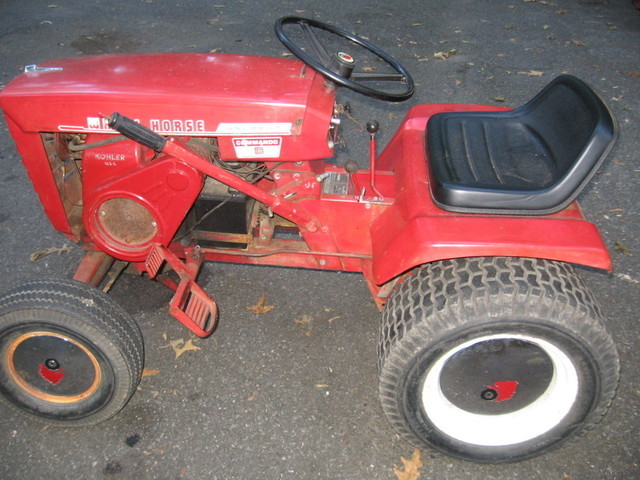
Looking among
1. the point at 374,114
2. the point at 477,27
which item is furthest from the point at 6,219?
the point at 477,27

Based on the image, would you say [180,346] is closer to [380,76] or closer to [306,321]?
[306,321]

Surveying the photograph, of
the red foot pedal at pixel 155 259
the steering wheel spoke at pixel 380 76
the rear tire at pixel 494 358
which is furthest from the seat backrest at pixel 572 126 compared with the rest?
the red foot pedal at pixel 155 259

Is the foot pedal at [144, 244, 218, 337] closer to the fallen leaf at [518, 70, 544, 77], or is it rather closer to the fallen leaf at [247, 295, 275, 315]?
the fallen leaf at [247, 295, 275, 315]

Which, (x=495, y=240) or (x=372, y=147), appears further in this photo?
(x=372, y=147)

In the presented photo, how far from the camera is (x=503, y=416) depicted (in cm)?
214

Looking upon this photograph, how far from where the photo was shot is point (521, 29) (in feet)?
20.7

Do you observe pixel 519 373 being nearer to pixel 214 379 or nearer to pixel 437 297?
pixel 437 297

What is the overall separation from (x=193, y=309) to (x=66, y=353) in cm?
50

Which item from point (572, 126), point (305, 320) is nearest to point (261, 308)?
point (305, 320)

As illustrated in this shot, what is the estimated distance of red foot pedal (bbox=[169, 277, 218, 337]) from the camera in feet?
6.97

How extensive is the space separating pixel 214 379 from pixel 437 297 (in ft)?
3.92

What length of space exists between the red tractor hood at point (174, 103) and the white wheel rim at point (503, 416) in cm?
110

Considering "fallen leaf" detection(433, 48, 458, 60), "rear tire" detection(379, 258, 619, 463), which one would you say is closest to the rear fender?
"rear tire" detection(379, 258, 619, 463)

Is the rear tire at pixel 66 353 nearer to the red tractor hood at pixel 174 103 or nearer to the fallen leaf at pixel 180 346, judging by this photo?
the fallen leaf at pixel 180 346
